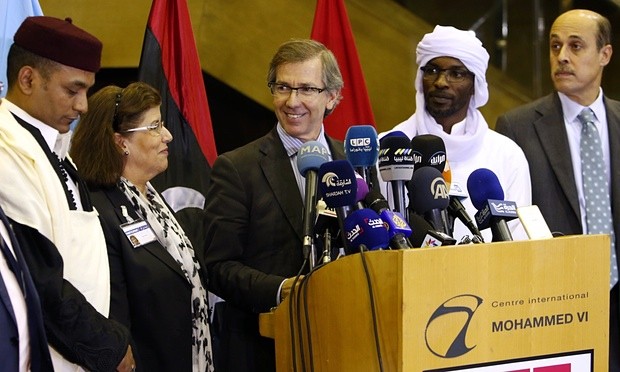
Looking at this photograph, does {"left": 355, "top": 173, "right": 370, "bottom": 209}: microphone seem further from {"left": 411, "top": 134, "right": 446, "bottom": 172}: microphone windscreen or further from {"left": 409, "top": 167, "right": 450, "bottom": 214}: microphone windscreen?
{"left": 411, "top": 134, "right": 446, "bottom": 172}: microphone windscreen

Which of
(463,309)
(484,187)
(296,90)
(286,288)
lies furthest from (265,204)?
(463,309)

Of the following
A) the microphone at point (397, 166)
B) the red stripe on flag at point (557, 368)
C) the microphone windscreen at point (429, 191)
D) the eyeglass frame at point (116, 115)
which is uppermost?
the eyeglass frame at point (116, 115)

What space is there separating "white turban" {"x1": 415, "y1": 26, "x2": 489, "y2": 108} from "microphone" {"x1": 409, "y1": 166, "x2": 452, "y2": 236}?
50.3 inches

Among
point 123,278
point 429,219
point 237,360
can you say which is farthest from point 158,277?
point 429,219

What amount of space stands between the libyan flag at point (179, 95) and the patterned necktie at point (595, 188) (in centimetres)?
163

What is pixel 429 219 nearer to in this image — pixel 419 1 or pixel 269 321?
pixel 269 321

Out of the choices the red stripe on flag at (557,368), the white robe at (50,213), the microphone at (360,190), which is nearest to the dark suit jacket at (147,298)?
the white robe at (50,213)

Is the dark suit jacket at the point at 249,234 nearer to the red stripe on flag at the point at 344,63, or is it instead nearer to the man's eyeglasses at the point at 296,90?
A: the man's eyeglasses at the point at 296,90

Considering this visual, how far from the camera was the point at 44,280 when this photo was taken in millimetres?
2646

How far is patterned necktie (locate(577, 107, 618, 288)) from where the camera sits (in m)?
4.01

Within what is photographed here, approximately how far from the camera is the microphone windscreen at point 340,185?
2414 millimetres

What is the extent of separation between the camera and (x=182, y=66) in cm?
460

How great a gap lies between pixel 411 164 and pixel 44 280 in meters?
1.00

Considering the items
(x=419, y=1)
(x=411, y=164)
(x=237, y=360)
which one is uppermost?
(x=419, y=1)
